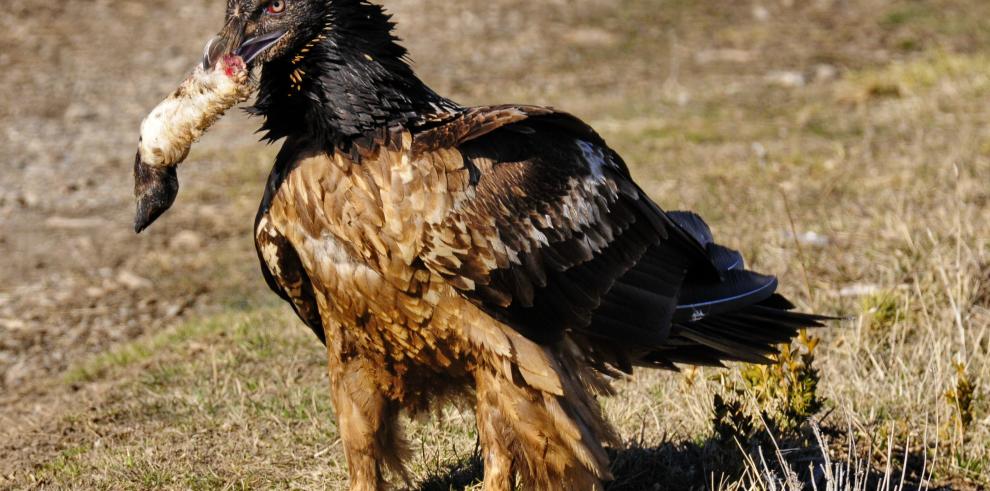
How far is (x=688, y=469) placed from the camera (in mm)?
4676

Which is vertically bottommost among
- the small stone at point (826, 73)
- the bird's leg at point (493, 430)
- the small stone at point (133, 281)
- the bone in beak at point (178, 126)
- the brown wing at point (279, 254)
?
the small stone at point (133, 281)

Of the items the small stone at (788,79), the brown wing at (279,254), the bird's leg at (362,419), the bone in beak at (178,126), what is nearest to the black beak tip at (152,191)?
the bone in beak at (178,126)

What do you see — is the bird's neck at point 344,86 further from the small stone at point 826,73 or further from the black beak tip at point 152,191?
the small stone at point 826,73

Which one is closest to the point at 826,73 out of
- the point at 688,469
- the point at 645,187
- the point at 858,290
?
the point at 645,187

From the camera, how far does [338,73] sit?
12.7 feet

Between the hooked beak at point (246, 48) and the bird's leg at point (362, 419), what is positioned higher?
the hooked beak at point (246, 48)

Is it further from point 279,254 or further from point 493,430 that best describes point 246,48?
point 493,430

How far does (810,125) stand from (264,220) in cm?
780

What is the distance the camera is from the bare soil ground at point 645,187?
488 centimetres

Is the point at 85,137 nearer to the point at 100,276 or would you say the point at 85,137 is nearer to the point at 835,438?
the point at 100,276

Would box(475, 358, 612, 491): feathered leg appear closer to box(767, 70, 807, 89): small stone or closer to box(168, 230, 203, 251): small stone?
box(168, 230, 203, 251): small stone

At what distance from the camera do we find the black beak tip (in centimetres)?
380

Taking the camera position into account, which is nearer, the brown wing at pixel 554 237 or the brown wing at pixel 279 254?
the brown wing at pixel 554 237

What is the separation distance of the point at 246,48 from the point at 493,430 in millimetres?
1497
